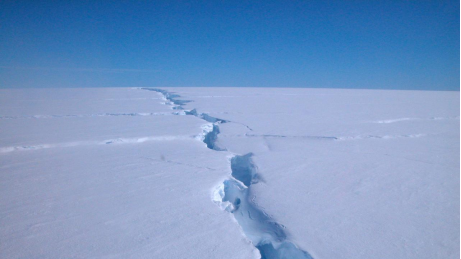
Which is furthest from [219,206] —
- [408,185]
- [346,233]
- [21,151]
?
[21,151]

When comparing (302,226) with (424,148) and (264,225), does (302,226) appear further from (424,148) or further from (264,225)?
(424,148)

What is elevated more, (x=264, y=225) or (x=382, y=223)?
(x=382, y=223)

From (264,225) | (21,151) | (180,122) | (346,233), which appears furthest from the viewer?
(180,122)

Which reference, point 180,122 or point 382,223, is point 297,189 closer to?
point 382,223

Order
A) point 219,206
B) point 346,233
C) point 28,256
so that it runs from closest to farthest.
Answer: point 28,256
point 346,233
point 219,206

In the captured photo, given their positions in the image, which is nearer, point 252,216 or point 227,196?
point 252,216

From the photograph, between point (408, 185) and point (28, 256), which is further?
point (408, 185)

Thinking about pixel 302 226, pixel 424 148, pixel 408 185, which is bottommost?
pixel 302 226
